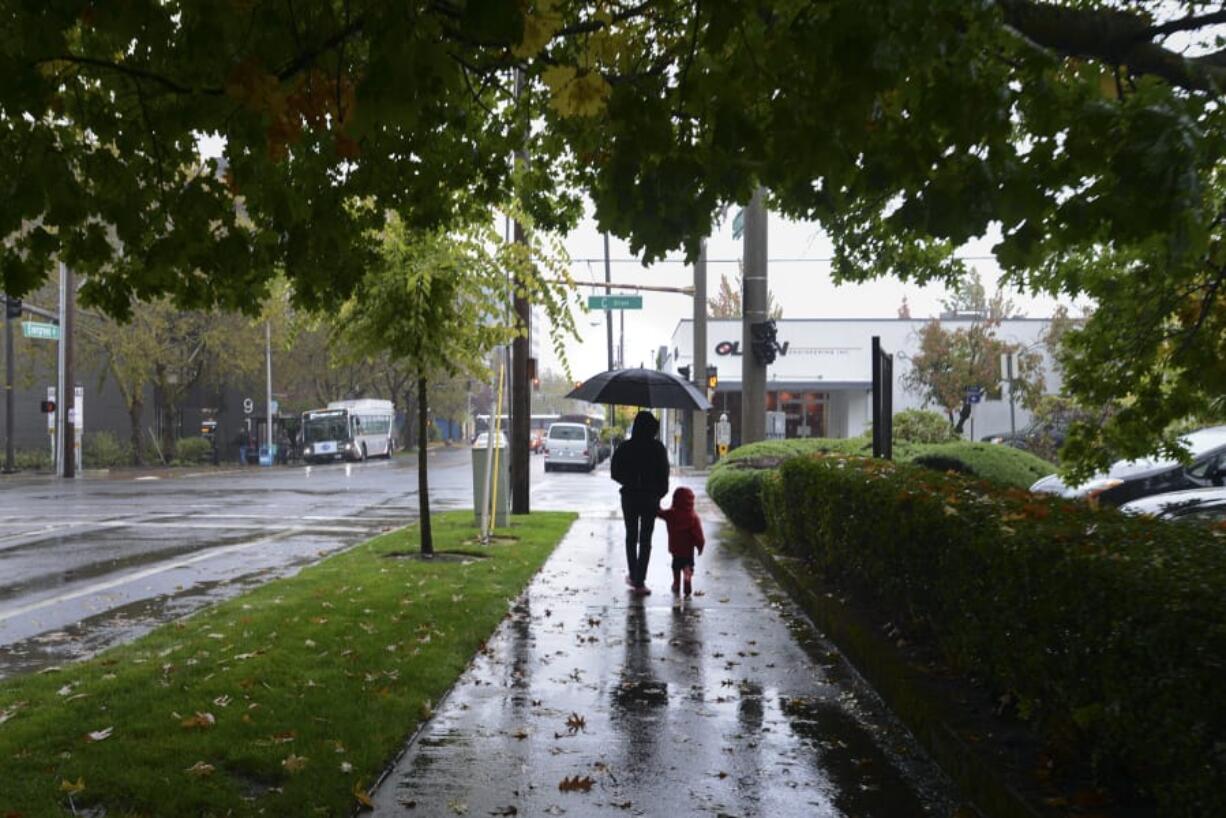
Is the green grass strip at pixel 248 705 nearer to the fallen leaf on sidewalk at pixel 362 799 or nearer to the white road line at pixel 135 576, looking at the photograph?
the fallen leaf on sidewalk at pixel 362 799

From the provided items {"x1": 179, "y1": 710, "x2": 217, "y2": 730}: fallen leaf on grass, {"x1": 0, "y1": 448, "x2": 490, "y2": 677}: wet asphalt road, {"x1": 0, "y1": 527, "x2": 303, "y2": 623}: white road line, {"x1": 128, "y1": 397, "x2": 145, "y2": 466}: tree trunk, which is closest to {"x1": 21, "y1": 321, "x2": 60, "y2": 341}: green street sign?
{"x1": 0, "y1": 448, "x2": 490, "y2": 677}: wet asphalt road

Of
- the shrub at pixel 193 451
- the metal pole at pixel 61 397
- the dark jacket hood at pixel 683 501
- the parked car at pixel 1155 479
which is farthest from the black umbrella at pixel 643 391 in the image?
the shrub at pixel 193 451

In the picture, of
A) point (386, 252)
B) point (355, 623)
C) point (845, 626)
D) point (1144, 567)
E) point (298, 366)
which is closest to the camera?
point (1144, 567)

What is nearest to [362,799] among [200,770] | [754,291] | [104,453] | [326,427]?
[200,770]

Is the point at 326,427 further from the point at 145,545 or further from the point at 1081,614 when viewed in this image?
the point at 1081,614

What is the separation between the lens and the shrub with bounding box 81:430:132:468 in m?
46.9

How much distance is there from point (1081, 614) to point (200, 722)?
4.29 meters

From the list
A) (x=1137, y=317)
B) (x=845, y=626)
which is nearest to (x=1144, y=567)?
(x=845, y=626)

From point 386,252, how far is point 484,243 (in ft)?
4.00

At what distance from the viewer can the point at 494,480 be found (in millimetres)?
15398

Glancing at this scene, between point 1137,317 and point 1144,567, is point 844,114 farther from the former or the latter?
point 1137,317

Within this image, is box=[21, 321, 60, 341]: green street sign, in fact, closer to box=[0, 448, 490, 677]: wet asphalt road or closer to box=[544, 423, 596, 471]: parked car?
box=[0, 448, 490, 677]: wet asphalt road

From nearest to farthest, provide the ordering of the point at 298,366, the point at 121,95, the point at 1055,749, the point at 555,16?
the point at 1055,749
the point at 555,16
the point at 121,95
the point at 298,366

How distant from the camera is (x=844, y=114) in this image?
4.12 meters
